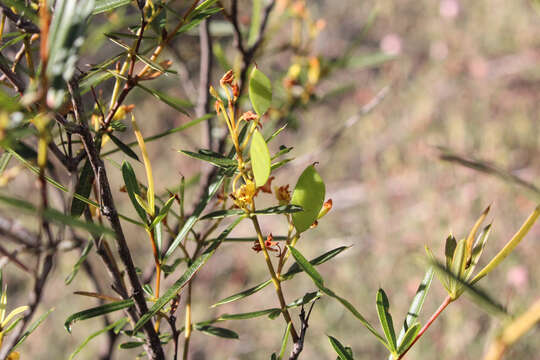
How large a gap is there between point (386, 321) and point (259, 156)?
16 centimetres

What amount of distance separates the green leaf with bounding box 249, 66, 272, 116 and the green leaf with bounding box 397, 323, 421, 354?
0.18 m

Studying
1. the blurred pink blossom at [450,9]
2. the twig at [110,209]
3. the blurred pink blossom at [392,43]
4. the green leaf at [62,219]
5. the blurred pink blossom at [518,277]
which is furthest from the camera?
the blurred pink blossom at [450,9]

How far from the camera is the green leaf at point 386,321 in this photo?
32 cm

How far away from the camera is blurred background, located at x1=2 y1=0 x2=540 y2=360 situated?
5.67 feet

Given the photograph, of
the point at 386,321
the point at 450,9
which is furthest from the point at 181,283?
the point at 450,9

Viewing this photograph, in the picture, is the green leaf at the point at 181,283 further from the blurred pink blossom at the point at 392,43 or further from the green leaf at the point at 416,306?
the blurred pink blossom at the point at 392,43

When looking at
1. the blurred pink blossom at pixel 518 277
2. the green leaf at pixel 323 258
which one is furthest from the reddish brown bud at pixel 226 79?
the blurred pink blossom at pixel 518 277

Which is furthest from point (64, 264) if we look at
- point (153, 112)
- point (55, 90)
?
point (55, 90)

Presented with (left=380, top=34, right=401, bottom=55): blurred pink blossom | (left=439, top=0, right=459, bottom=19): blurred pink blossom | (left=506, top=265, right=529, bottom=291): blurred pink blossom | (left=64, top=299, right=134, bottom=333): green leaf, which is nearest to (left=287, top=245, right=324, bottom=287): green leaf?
(left=64, top=299, right=134, bottom=333): green leaf

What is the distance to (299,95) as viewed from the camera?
0.77 m

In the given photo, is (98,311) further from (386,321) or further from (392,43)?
(392,43)

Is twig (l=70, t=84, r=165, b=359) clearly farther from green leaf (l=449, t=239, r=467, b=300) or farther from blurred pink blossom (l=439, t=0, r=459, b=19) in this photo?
blurred pink blossom (l=439, t=0, r=459, b=19)

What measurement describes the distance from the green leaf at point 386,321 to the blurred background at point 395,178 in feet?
2.97

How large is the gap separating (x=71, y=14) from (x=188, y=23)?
15cm
